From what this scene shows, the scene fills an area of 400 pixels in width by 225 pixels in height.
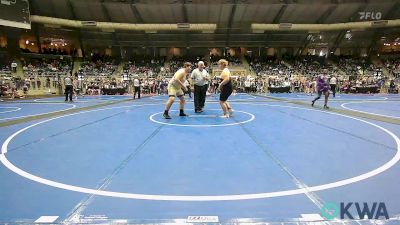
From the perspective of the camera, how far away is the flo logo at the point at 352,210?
295 cm

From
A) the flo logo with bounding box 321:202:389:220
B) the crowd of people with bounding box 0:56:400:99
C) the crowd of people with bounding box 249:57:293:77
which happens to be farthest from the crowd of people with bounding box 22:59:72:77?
the flo logo with bounding box 321:202:389:220

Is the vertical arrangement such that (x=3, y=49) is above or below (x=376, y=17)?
below

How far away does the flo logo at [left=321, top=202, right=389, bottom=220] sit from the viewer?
2.95 meters

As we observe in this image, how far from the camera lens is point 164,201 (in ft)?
11.0

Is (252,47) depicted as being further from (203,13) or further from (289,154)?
(289,154)

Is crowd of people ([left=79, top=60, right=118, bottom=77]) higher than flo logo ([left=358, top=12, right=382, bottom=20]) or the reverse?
the reverse

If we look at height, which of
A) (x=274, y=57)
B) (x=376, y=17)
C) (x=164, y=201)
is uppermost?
(x=376, y=17)

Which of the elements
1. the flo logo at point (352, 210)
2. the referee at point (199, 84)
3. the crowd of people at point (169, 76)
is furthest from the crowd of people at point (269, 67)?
the flo logo at point (352, 210)

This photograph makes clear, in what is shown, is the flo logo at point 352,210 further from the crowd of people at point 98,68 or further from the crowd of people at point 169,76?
the crowd of people at point 98,68

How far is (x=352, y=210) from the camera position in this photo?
3070mm

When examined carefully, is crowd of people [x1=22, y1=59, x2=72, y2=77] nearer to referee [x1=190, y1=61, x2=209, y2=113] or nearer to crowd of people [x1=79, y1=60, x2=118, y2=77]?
crowd of people [x1=79, y1=60, x2=118, y2=77]

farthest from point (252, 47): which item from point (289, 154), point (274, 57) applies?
point (289, 154)

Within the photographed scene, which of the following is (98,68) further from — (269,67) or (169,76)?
(269,67)

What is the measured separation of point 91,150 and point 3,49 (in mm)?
36381
